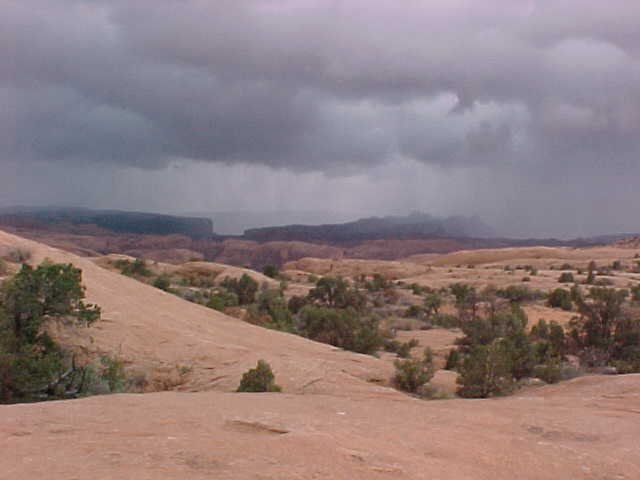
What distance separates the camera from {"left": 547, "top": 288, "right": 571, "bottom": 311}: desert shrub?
113 ft

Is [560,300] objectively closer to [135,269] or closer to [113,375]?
[135,269]

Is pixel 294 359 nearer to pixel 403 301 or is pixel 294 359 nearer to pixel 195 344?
pixel 195 344

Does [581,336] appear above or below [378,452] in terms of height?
below

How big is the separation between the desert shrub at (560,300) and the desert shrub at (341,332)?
16.9 metres

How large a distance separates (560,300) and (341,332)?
19389 millimetres

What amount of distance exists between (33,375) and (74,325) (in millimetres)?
3312

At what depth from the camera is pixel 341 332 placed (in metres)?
21.5

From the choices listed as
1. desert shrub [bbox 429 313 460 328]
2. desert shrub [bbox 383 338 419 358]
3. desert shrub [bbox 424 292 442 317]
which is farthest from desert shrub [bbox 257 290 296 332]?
desert shrub [bbox 424 292 442 317]

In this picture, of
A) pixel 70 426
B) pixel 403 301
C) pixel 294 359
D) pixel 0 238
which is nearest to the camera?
pixel 70 426

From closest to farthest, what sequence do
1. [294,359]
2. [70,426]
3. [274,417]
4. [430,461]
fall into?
1. [430,461]
2. [70,426]
3. [274,417]
4. [294,359]

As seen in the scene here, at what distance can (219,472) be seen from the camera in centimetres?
440

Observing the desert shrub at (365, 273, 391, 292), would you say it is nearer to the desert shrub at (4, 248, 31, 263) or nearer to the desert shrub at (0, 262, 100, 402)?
the desert shrub at (4, 248, 31, 263)

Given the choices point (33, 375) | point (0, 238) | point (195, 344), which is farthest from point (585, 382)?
point (0, 238)

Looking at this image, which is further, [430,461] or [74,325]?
[74,325]
